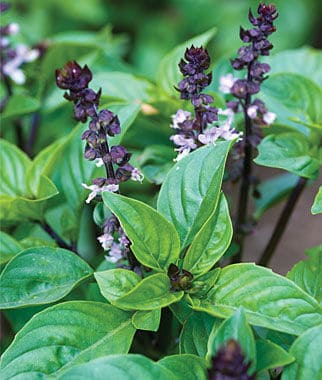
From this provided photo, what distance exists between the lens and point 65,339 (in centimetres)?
84

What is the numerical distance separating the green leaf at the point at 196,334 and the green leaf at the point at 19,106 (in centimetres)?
63

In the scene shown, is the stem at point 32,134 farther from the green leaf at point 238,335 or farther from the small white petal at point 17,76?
the green leaf at point 238,335

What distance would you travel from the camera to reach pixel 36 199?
1.16 m

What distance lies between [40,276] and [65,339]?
129mm

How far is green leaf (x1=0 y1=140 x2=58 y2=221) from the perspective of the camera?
43.3 inches

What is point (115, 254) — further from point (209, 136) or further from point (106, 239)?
point (209, 136)

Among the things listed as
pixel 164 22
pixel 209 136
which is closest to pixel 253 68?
pixel 209 136

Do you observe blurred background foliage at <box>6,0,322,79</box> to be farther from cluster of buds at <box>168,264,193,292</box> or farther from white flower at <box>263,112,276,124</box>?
cluster of buds at <box>168,264,193,292</box>

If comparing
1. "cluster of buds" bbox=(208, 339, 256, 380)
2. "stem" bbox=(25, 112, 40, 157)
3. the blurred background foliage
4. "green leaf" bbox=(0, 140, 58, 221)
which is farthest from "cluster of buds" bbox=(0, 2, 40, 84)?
the blurred background foliage

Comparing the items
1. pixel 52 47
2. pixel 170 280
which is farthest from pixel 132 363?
pixel 52 47

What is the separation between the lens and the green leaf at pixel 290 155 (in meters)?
1.02

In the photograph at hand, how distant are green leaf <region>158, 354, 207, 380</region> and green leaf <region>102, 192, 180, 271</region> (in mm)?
138

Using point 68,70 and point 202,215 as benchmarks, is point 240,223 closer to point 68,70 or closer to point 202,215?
point 202,215

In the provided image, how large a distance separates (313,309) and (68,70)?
1.29ft
